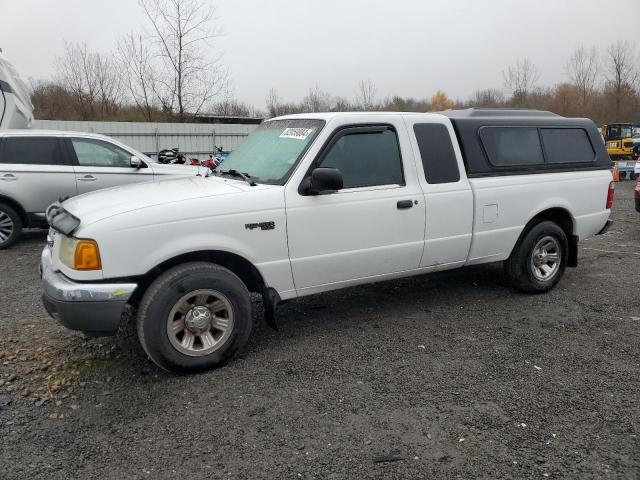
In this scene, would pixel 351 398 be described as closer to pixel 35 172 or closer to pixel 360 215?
pixel 360 215

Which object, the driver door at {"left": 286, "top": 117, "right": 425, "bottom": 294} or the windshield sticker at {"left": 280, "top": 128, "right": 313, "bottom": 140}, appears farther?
the windshield sticker at {"left": 280, "top": 128, "right": 313, "bottom": 140}

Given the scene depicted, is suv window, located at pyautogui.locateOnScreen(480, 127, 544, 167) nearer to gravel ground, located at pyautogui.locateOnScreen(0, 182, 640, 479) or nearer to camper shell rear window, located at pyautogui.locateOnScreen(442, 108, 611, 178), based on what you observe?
camper shell rear window, located at pyautogui.locateOnScreen(442, 108, 611, 178)

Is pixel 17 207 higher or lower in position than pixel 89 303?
higher

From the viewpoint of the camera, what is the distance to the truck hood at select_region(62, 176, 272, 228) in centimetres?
355

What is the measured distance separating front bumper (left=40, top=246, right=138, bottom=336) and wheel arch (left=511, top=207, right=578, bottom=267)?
4.05 m

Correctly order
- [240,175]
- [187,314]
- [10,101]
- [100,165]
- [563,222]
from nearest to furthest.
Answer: [187,314] → [240,175] → [563,222] → [100,165] → [10,101]

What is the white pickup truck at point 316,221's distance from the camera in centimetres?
348

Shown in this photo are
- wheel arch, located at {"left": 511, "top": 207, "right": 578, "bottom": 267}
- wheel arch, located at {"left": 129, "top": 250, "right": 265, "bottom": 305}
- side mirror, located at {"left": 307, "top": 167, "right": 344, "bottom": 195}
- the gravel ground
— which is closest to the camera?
the gravel ground

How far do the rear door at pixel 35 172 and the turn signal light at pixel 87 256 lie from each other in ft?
17.5

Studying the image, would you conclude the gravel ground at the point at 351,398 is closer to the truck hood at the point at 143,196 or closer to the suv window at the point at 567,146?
the truck hood at the point at 143,196

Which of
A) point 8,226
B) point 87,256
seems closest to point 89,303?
point 87,256

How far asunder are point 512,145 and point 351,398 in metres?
3.30

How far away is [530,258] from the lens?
540 centimetres

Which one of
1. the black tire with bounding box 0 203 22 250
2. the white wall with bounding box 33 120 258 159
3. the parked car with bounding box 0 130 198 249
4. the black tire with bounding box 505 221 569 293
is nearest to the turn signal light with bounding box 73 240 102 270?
the black tire with bounding box 505 221 569 293
